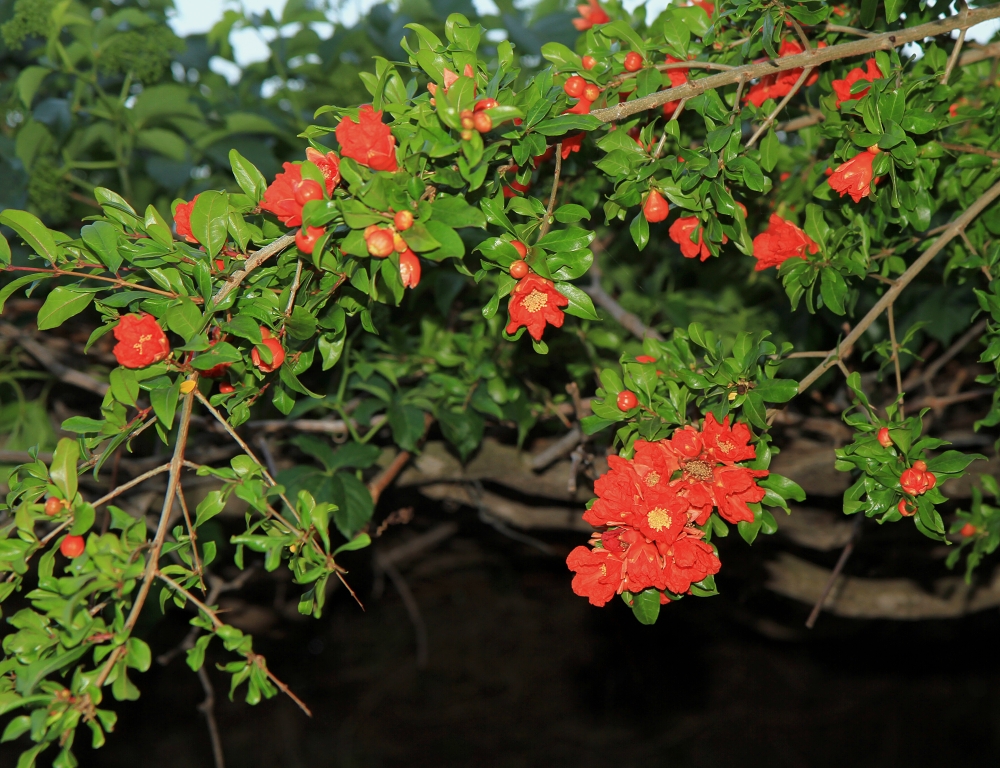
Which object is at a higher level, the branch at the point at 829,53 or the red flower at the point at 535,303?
the branch at the point at 829,53

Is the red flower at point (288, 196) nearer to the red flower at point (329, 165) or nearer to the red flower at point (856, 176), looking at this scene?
the red flower at point (329, 165)

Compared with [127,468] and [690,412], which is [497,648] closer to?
[127,468]

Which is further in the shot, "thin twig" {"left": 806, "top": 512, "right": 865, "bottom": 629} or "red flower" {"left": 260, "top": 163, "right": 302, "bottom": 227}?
"thin twig" {"left": 806, "top": 512, "right": 865, "bottom": 629}

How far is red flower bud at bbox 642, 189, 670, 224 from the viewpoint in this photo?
797mm

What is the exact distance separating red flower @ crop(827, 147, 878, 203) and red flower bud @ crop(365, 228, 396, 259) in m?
0.47

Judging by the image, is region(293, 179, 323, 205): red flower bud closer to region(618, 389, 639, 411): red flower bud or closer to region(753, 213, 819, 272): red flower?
region(618, 389, 639, 411): red flower bud

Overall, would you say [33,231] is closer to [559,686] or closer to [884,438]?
[884,438]

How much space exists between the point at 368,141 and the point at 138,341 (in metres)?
0.27

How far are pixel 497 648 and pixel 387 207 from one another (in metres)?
2.14

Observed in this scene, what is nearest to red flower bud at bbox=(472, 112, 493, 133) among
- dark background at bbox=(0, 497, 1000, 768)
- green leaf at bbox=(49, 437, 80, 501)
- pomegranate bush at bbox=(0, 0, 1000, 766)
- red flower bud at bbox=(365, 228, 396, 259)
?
pomegranate bush at bbox=(0, 0, 1000, 766)

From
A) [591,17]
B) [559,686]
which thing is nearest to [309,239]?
[591,17]

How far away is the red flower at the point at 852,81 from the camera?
87cm

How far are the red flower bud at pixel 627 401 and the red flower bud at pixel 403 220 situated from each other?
1.05ft

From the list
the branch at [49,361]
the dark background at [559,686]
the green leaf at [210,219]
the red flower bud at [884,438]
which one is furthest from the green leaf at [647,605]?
the dark background at [559,686]
